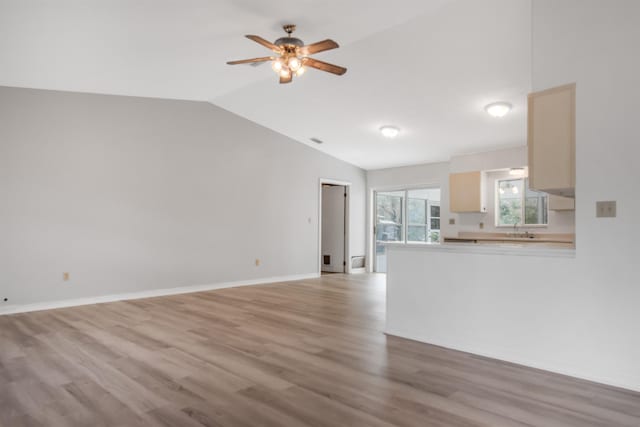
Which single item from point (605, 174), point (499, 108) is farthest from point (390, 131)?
point (605, 174)

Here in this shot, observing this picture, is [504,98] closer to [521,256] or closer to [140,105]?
[521,256]

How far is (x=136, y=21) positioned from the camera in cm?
360

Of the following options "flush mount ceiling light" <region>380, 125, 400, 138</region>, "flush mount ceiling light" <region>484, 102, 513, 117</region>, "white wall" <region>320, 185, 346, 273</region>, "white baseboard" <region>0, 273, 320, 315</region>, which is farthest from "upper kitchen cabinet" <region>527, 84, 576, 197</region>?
"white wall" <region>320, 185, 346, 273</region>

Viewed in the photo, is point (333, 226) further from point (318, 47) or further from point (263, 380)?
point (263, 380)

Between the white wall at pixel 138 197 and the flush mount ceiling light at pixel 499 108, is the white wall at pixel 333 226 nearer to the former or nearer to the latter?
the white wall at pixel 138 197

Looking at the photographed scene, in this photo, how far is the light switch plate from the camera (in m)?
2.80

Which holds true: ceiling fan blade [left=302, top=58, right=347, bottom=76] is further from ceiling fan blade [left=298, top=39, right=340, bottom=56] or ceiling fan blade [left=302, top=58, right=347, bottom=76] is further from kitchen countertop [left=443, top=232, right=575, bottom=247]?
kitchen countertop [left=443, top=232, right=575, bottom=247]

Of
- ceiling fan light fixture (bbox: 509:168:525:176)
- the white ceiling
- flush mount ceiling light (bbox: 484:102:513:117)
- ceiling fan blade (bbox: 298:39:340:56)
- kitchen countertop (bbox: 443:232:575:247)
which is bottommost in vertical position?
kitchen countertop (bbox: 443:232:575:247)

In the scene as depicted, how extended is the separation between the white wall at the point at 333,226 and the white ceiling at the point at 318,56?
8.89ft

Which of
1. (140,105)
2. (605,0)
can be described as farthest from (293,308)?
(605,0)

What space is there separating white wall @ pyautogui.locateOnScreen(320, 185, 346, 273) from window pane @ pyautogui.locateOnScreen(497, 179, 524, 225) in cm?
333

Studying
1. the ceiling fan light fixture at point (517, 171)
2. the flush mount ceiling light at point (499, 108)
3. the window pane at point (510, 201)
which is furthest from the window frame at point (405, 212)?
the flush mount ceiling light at point (499, 108)

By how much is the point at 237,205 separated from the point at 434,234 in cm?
412

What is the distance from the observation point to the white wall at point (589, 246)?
274cm
